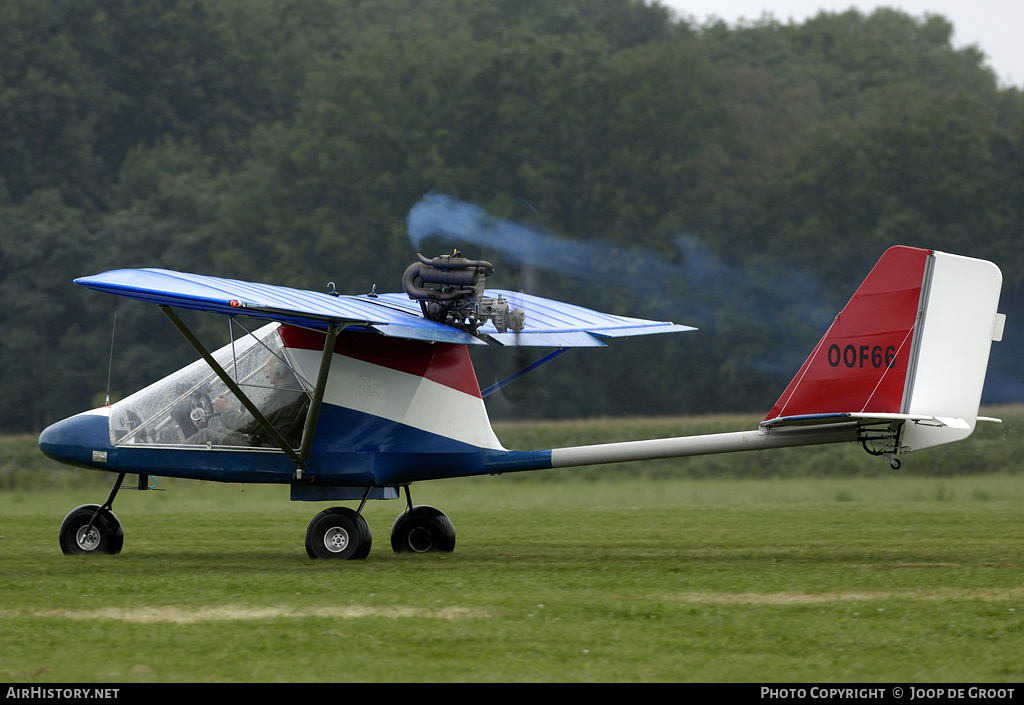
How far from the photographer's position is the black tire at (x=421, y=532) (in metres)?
15.2

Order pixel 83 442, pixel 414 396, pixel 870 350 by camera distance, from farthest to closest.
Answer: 1. pixel 83 442
2. pixel 414 396
3. pixel 870 350

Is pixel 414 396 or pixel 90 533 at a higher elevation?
pixel 414 396

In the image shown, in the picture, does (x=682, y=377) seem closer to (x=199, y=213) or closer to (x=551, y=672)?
(x=199, y=213)

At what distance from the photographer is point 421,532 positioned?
50.1ft

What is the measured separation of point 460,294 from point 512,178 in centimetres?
4016

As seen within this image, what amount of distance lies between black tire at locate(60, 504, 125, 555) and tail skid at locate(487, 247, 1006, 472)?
6612 mm

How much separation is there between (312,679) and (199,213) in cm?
5245

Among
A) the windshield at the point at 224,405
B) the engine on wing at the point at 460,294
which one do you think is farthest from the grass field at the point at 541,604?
the engine on wing at the point at 460,294

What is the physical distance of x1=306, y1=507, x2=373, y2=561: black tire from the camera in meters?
13.9

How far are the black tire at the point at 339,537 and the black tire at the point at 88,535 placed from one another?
2.43 metres

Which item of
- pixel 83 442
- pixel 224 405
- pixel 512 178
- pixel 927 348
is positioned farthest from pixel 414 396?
pixel 512 178

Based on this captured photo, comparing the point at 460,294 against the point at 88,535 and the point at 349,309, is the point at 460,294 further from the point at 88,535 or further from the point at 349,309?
the point at 88,535

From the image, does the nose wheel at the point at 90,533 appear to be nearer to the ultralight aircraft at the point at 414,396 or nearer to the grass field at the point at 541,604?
the ultralight aircraft at the point at 414,396

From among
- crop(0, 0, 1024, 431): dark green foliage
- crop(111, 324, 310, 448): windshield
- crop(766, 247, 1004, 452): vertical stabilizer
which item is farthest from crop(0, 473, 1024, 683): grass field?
crop(0, 0, 1024, 431): dark green foliage
